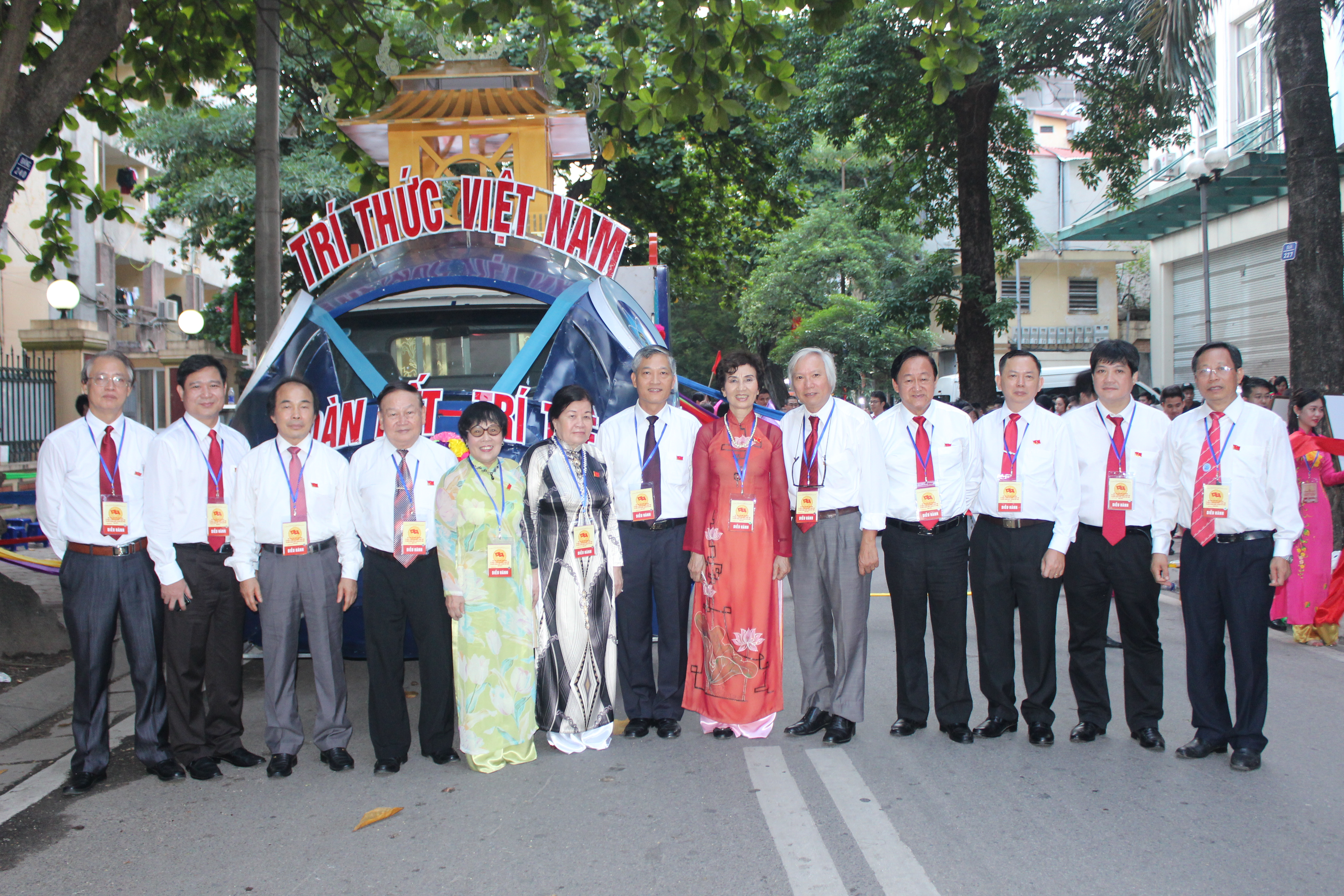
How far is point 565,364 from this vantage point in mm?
6227

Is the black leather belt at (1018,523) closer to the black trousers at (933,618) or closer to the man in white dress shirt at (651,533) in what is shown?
the black trousers at (933,618)

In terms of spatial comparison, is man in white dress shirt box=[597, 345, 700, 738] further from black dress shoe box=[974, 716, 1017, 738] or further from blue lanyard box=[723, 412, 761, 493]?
black dress shoe box=[974, 716, 1017, 738]

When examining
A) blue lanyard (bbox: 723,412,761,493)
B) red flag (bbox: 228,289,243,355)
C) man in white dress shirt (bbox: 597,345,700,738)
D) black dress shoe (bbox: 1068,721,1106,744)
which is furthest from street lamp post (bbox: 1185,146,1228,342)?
red flag (bbox: 228,289,243,355)

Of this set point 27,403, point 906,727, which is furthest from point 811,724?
point 27,403

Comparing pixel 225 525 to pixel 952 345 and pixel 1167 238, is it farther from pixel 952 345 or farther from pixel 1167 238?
pixel 952 345

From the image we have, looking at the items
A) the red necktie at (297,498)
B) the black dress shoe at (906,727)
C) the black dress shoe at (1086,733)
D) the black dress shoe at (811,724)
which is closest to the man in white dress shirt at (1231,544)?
the black dress shoe at (1086,733)

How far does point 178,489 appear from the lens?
475cm

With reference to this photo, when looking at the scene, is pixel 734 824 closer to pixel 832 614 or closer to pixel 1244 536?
pixel 832 614

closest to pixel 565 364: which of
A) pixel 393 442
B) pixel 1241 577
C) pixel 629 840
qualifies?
pixel 393 442

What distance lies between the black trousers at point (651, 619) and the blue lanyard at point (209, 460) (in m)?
1.81

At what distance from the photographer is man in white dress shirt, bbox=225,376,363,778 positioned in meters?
4.79

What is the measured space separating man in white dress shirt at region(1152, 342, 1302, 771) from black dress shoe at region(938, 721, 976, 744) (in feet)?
3.03

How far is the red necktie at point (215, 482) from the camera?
4.83 m

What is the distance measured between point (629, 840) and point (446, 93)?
21.3ft
